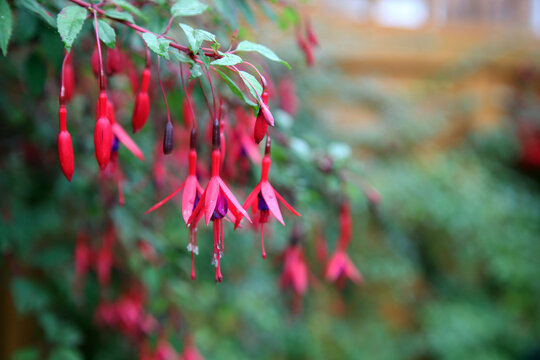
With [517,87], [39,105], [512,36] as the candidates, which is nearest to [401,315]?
[517,87]

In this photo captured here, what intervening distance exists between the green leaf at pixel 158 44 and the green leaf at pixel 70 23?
61mm

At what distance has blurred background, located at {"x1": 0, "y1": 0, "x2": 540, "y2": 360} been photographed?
914 millimetres

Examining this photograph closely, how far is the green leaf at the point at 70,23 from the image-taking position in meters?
0.41

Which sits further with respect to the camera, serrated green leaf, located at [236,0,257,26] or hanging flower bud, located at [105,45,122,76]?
serrated green leaf, located at [236,0,257,26]

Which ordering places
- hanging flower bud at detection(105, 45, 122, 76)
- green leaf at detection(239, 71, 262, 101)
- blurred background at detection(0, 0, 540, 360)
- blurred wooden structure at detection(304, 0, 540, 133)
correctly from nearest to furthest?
green leaf at detection(239, 71, 262, 101), hanging flower bud at detection(105, 45, 122, 76), blurred background at detection(0, 0, 540, 360), blurred wooden structure at detection(304, 0, 540, 133)

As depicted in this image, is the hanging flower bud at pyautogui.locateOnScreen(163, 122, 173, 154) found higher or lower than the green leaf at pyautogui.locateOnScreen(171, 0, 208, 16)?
lower

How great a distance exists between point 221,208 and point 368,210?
166 centimetres

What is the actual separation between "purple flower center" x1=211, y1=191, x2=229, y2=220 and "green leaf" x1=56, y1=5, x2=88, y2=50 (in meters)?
0.18

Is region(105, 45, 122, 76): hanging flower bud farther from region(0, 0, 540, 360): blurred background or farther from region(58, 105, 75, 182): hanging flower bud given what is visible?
region(0, 0, 540, 360): blurred background

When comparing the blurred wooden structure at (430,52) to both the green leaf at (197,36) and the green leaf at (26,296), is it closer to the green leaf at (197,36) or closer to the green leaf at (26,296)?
the green leaf at (26,296)

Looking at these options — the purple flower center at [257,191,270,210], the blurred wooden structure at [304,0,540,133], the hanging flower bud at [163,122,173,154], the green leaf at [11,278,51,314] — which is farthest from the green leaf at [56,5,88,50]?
the blurred wooden structure at [304,0,540,133]

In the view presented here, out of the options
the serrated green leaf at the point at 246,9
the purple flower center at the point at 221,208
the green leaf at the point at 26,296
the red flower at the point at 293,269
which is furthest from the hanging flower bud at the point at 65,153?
the green leaf at the point at 26,296

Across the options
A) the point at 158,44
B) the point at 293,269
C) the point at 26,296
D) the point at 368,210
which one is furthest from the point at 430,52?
the point at 158,44

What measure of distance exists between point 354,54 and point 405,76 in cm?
34
